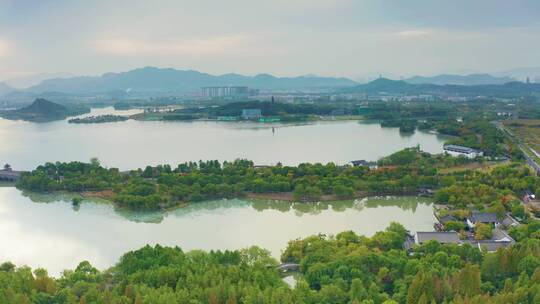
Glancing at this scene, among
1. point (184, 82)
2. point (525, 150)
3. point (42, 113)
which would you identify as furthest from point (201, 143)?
point (184, 82)

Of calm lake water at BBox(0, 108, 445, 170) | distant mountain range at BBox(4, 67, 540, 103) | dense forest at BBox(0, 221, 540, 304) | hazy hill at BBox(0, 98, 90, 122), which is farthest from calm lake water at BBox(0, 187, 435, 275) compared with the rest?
distant mountain range at BBox(4, 67, 540, 103)

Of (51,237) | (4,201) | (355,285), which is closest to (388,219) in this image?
(355,285)

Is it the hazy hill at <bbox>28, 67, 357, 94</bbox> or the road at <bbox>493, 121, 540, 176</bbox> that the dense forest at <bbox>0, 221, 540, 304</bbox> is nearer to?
the road at <bbox>493, 121, 540, 176</bbox>

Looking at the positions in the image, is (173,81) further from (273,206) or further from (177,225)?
(177,225)

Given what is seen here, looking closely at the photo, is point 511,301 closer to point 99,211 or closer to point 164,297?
point 164,297

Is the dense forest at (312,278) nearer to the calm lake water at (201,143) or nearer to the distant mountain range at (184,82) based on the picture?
the calm lake water at (201,143)

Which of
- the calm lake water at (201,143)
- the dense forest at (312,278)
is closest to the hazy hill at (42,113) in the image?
the calm lake water at (201,143)
